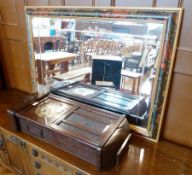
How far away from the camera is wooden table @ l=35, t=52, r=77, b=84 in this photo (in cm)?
143

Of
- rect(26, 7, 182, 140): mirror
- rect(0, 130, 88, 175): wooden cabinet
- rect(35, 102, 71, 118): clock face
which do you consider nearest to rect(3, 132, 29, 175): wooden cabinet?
rect(0, 130, 88, 175): wooden cabinet

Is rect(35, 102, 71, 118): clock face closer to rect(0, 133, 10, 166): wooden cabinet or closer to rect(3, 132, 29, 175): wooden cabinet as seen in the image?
rect(3, 132, 29, 175): wooden cabinet

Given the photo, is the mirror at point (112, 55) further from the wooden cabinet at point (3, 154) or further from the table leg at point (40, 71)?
the wooden cabinet at point (3, 154)

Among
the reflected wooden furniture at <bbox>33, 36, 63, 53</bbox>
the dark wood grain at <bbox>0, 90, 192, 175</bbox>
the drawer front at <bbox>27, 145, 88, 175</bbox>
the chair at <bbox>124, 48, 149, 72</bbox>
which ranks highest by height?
the reflected wooden furniture at <bbox>33, 36, 63, 53</bbox>

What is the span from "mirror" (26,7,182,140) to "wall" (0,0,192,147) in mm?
42

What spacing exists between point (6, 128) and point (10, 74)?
0.73 meters

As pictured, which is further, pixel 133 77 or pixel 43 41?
pixel 43 41

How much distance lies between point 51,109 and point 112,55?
1.84 ft

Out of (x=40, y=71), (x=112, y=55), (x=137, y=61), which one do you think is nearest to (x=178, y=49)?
(x=137, y=61)

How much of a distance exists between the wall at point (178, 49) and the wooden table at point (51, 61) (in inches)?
6.3

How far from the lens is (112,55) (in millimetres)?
1241

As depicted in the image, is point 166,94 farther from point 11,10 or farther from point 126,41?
point 11,10

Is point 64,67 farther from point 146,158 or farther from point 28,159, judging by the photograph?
point 146,158

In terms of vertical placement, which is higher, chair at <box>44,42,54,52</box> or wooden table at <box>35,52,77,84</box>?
chair at <box>44,42,54,52</box>
